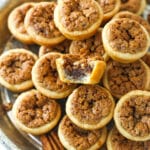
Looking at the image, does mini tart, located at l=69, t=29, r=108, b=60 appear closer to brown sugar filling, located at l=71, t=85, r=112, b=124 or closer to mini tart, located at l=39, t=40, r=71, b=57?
mini tart, located at l=39, t=40, r=71, b=57

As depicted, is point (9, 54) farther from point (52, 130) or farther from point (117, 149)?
point (117, 149)

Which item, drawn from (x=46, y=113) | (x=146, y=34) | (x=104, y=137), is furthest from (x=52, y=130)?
(x=146, y=34)

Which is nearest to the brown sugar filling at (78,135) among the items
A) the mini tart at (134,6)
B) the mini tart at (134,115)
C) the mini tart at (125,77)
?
the mini tart at (134,115)

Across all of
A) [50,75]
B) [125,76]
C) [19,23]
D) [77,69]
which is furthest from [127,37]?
[19,23]

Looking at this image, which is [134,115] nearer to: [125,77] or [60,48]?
[125,77]

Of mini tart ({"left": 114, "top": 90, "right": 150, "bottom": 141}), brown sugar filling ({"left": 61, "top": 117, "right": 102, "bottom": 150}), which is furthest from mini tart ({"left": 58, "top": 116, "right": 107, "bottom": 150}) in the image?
mini tart ({"left": 114, "top": 90, "right": 150, "bottom": 141})
